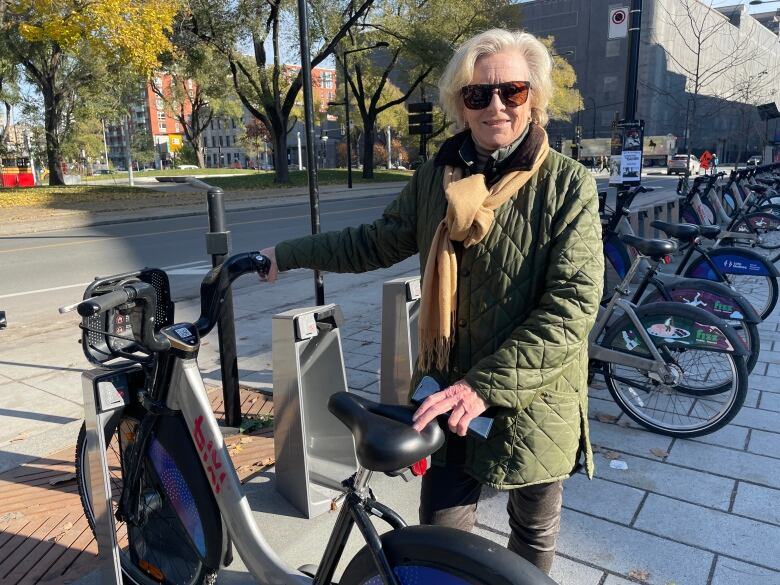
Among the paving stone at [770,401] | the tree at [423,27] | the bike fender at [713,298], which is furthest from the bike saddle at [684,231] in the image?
the tree at [423,27]

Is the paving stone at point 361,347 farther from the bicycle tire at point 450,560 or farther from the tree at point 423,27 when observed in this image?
the tree at point 423,27

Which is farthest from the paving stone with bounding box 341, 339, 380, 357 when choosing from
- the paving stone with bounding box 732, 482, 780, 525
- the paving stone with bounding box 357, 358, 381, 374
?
the paving stone with bounding box 732, 482, 780, 525

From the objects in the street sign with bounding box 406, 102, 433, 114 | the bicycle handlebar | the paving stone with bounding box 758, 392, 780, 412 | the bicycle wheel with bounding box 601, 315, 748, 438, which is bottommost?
the paving stone with bounding box 758, 392, 780, 412

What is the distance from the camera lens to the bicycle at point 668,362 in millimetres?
3564

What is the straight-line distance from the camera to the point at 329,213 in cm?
1852

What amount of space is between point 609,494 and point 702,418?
106cm

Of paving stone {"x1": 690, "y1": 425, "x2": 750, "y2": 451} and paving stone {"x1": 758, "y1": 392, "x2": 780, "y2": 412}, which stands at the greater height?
paving stone {"x1": 758, "y1": 392, "x2": 780, "y2": 412}

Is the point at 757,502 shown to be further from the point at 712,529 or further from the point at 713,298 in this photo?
the point at 713,298

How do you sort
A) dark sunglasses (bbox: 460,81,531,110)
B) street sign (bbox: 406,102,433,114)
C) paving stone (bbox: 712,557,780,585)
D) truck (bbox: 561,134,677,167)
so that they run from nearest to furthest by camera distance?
dark sunglasses (bbox: 460,81,531,110) < paving stone (bbox: 712,557,780,585) < street sign (bbox: 406,102,433,114) < truck (bbox: 561,134,677,167)

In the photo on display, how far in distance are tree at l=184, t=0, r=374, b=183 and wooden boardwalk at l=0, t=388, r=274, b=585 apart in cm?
2120

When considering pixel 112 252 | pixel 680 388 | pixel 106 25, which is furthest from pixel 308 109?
pixel 106 25

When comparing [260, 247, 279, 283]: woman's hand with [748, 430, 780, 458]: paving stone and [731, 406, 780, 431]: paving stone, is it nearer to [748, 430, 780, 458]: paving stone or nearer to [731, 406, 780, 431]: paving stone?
[748, 430, 780, 458]: paving stone

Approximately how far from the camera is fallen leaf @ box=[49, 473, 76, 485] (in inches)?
129

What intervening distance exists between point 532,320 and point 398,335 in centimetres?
191
